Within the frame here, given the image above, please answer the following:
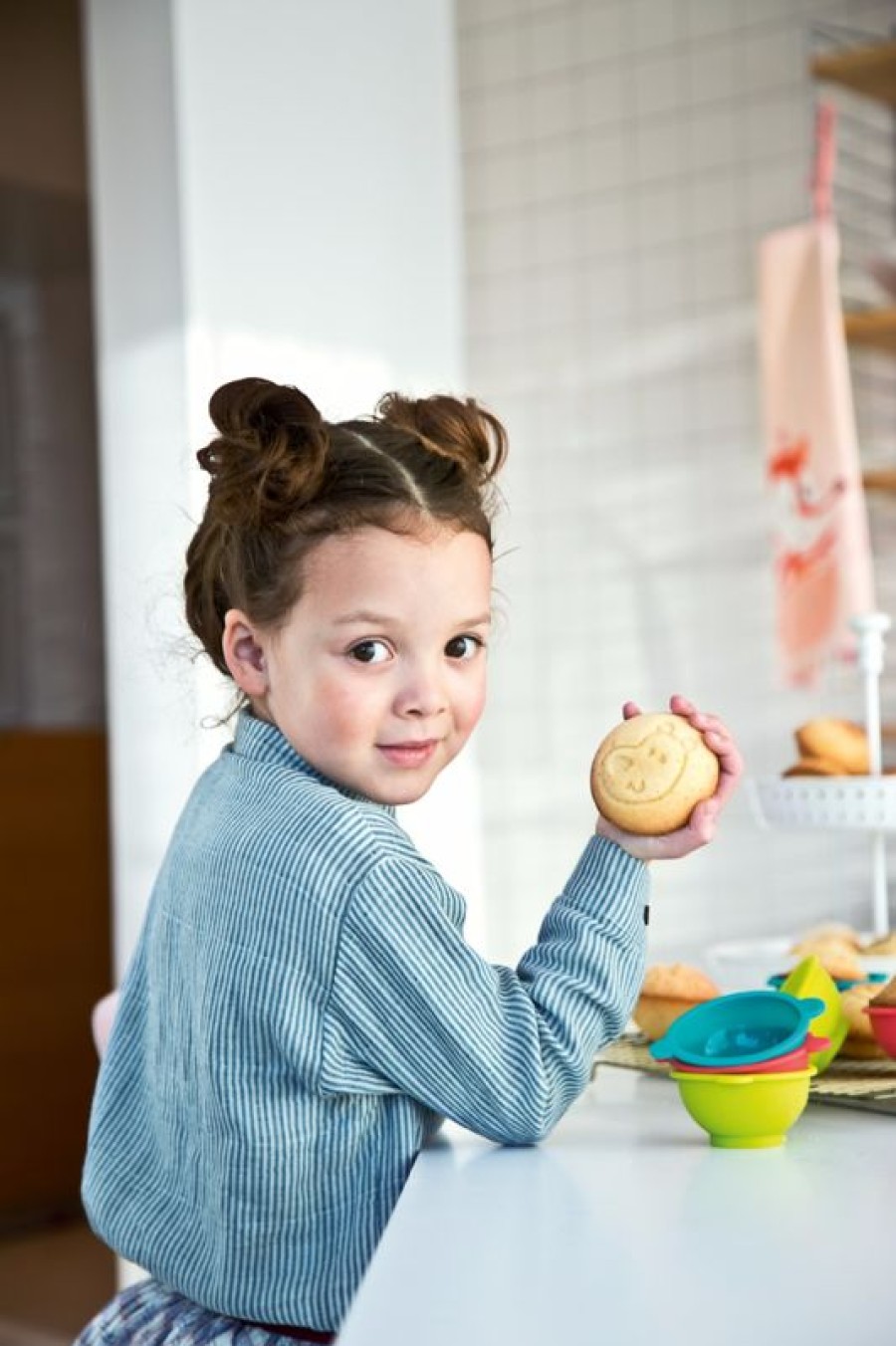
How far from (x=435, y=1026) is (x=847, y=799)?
0.50 meters

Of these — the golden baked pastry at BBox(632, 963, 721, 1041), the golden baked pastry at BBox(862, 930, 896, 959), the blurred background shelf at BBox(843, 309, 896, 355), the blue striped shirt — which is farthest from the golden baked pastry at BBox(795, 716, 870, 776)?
the blurred background shelf at BBox(843, 309, 896, 355)

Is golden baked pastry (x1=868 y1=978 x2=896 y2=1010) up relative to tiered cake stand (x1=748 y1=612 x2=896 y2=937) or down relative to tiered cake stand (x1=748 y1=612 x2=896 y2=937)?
down

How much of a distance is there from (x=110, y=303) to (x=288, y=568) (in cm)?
158

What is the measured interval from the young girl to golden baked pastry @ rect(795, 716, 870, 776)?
1.25ft

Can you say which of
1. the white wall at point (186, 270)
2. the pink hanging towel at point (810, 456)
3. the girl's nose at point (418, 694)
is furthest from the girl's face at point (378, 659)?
the pink hanging towel at point (810, 456)

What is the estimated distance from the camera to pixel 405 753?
1.00 meters

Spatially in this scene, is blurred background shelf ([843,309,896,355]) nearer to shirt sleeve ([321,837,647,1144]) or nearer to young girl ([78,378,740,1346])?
young girl ([78,378,740,1346])

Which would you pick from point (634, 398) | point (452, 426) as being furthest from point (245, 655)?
point (634, 398)

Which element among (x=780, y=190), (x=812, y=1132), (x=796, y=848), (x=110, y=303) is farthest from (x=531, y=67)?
(x=812, y=1132)

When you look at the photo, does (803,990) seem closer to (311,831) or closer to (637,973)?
(637,973)

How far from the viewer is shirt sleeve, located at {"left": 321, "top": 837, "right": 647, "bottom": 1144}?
2.94ft

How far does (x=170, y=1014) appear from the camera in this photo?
1036 mm

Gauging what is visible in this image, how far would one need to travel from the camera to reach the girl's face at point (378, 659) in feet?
3.24

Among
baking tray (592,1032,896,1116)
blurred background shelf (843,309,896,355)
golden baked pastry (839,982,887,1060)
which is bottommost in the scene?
baking tray (592,1032,896,1116)
